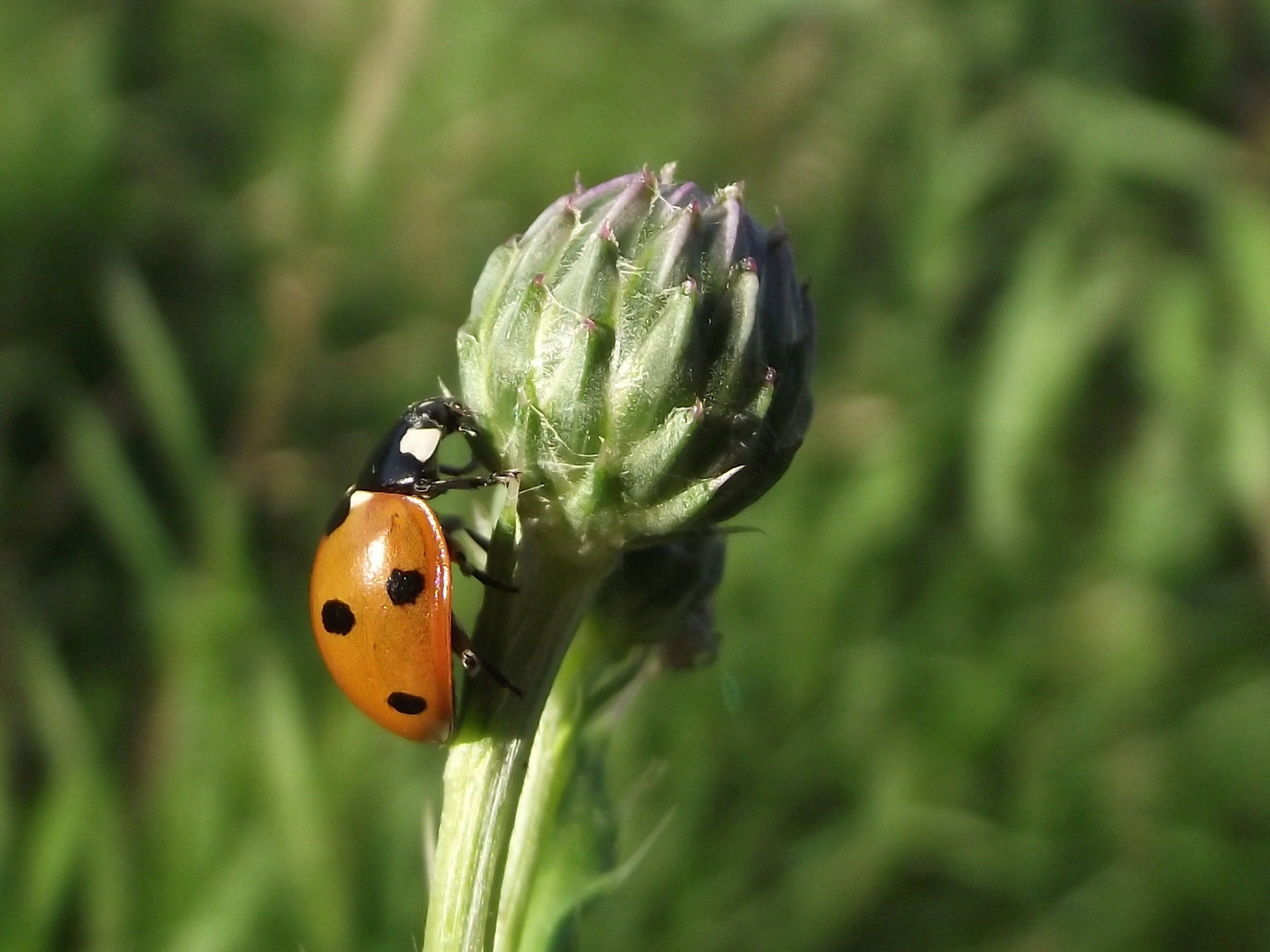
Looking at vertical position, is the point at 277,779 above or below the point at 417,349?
below

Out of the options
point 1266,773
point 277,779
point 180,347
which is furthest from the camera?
point 180,347

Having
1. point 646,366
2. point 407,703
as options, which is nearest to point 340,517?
point 407,703

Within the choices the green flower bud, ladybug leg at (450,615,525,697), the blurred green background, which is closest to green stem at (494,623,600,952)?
ladybug leg at (450,615,525,697)

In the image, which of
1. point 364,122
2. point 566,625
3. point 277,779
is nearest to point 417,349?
point 364,122

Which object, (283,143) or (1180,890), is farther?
(283,143)

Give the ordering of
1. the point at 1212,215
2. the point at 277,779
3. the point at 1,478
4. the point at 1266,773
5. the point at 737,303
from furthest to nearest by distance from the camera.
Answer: the point at 1,478 < the point at 1266,773 < the point at 1212,215 < the point at 277,779 < the point at 737,303

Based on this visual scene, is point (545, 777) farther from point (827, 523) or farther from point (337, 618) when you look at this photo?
point (827, 523)

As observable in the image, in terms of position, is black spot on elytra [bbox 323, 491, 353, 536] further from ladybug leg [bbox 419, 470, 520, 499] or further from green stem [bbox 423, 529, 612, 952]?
green stem [bbox 423, 529, 612, 952]

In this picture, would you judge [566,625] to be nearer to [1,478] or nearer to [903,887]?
[903,887]

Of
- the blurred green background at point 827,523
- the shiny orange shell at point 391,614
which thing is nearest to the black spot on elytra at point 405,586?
the shiny orange shell at point 391,614
